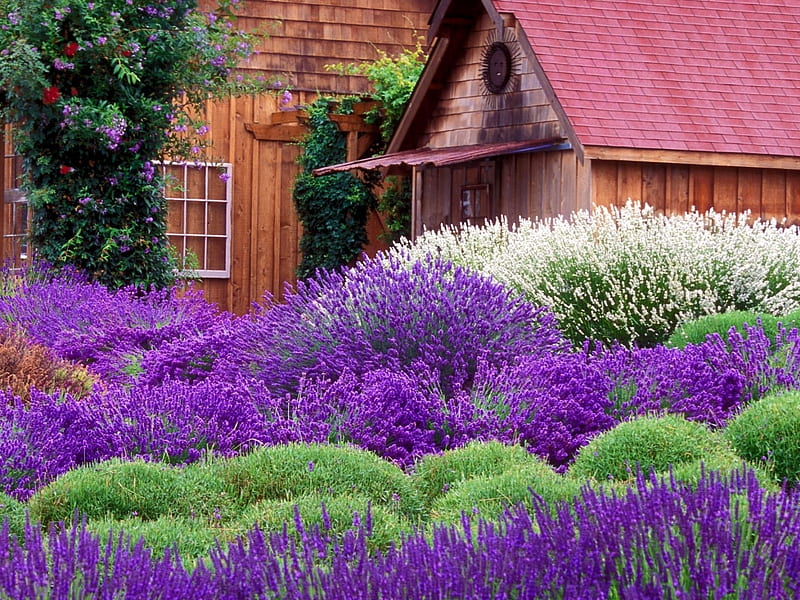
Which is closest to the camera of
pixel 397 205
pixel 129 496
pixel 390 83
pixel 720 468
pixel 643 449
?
pixel 720 468

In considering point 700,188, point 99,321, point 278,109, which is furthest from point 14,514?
point 278,109

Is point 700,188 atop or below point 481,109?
below

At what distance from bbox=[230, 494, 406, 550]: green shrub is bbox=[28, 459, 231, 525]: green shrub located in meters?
0.29

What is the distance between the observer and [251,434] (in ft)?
20.2

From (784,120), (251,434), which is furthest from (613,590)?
(784,120)

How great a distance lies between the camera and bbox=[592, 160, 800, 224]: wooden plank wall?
43.5 feet

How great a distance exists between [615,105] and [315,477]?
A: 889cm

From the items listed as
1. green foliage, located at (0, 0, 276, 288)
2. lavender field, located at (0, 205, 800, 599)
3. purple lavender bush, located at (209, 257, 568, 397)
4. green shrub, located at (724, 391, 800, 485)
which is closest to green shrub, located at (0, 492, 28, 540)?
lavender field, located at (0, 205, 800, 599)

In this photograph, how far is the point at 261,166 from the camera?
1752 centimetres

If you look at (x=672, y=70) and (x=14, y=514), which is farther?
(x=672, y=70)

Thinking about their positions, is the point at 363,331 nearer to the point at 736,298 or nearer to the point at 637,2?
the point at 736,298

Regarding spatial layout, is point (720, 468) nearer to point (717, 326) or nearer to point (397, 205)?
point (717, 326)

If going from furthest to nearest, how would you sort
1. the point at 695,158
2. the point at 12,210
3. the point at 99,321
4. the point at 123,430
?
the point at 12,210 < the point at 695,158 < the point at 99,321 < the point at 123,430

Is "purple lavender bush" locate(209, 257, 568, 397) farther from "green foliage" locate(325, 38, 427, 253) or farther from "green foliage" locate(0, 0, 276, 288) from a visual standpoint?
"green foliage" locate(325, 38, 427, 253)
